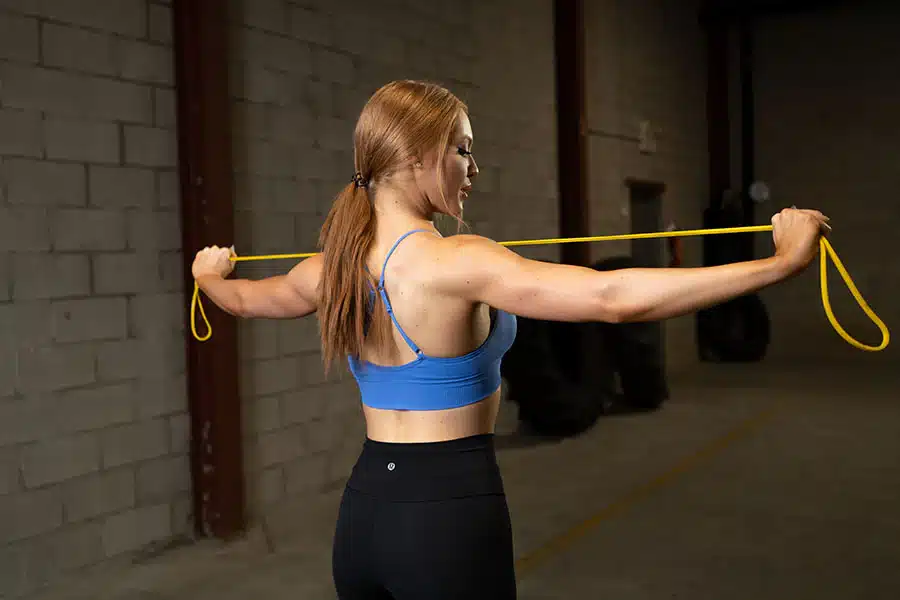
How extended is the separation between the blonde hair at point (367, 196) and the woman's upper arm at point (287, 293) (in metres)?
0.24

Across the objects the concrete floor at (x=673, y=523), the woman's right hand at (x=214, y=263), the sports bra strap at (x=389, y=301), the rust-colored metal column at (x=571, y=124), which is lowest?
the concrete floor at (x=673, y=523)

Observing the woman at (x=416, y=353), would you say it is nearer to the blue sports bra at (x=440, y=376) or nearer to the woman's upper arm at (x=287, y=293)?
the blue sports bra at (x=440, y=376)

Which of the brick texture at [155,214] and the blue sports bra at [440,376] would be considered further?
the brick texture at [155,214]

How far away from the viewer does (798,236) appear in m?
1.14

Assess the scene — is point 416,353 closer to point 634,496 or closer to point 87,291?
point 87,291

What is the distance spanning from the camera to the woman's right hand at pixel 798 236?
1131 millimetres

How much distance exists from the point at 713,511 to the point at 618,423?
2.05 metres

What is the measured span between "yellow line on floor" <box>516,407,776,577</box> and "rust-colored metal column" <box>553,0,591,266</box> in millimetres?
1539

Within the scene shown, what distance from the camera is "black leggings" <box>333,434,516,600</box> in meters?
1.35

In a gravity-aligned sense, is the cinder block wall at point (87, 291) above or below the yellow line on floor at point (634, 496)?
above

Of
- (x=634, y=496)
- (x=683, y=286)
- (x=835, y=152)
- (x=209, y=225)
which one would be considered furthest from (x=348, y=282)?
(x=835, y=152)

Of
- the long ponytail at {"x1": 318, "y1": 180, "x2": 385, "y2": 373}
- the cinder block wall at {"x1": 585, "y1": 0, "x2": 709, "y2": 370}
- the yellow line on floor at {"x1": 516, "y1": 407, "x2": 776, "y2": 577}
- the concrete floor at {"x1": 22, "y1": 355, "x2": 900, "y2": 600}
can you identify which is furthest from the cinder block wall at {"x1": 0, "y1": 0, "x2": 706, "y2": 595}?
the cinder block wall at {"x1": 585, "y1": 0, "x2": 709, "y2": 370}

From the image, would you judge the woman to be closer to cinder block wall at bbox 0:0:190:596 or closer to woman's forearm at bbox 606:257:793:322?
woman's forearm at bbox 606:257:793:322

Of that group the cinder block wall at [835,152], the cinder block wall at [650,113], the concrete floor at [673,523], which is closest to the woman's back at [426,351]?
the concrete floor at [673,523]
